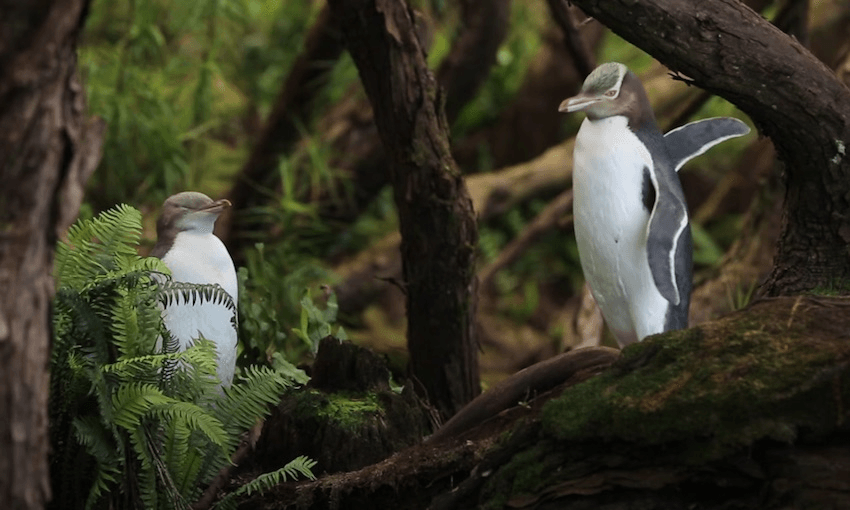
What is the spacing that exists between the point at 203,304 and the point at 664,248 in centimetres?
145

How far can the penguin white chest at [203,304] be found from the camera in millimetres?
3365

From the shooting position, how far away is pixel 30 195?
5.82ft

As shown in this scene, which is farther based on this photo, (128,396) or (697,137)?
(697,137)

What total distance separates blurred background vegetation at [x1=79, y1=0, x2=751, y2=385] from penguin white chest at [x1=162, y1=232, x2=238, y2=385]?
133cm

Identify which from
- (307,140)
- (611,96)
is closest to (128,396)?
(611,96)

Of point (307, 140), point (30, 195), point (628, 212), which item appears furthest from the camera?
point (307, 140)

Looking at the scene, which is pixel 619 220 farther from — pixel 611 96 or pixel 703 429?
pixel 703 429

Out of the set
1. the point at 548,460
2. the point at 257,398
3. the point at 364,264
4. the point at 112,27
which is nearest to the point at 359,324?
the point at 364,264

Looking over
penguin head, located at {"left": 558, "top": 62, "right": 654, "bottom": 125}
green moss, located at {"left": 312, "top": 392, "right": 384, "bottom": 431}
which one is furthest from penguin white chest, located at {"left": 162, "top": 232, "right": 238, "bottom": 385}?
penguin head, located at {"left": 558, "top": 62, "right": 654, "bottom": 125}

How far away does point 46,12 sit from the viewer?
174 centimetres

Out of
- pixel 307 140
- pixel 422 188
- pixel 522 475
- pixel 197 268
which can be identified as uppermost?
pixel 307 140

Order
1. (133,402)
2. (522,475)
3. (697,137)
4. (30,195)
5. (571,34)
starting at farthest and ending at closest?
1. (571,34)
2. (697,137)
3. (133,402)
4. (522,475)
5. (30,195)

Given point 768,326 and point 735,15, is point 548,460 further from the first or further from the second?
point 735,15

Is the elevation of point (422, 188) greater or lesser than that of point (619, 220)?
greater
